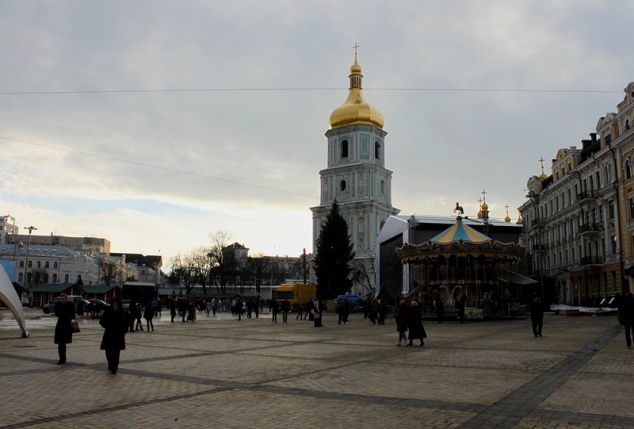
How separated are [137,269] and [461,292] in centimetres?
16510

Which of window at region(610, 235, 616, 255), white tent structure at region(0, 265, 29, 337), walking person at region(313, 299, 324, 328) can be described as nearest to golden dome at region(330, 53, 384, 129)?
window at region(610, 235, 616, 255)

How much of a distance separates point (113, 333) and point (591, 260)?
161 feet

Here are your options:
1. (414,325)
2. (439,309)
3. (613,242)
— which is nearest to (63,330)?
(414,325)

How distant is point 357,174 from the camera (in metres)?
A: 87.7

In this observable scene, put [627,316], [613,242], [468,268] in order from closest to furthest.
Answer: [627,316] < [468,268] < [613,242]

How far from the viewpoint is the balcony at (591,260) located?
A: 5045 centimetres

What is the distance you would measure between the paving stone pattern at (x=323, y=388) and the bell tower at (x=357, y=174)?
69.5m

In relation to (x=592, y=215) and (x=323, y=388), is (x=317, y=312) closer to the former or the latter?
(x=323, y=388)

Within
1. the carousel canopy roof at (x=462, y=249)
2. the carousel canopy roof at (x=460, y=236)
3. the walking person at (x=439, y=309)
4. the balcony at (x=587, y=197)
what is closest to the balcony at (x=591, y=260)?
the balcony at (x=587, y=197)

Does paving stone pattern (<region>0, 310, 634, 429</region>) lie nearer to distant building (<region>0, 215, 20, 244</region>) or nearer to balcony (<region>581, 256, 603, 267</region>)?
balcony (<region>581, 256, 603, 267</region>)

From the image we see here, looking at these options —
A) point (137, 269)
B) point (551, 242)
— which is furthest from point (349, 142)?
point (137, 269)

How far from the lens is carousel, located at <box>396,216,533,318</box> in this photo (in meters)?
36.6

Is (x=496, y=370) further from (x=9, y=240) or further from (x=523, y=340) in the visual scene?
(x=9, y=240)

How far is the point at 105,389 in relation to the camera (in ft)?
30.6
